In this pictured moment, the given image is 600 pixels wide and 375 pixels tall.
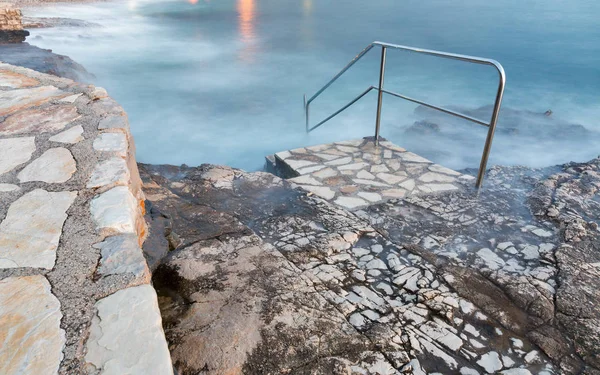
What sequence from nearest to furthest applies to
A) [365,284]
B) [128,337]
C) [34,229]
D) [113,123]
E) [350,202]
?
[128,337] < [34,229] < [365,284] < [113,123] < [350,202]

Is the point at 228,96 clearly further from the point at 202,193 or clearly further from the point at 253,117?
the point at 202,193

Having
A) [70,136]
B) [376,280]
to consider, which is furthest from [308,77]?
[376,280]

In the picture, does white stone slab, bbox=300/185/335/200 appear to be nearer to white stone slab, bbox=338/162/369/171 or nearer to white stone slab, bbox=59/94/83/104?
white stone slab, bbox=338/162/369/171

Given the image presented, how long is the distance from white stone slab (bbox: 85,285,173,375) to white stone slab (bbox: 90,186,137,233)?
0.38 meters

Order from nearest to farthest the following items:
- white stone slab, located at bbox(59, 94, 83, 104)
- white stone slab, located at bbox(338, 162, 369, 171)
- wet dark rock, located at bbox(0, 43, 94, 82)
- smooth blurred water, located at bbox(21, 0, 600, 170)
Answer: white stone slab, located at bbox(59, 94, 83, 104)
white stone slab, located at bbox(338, 162, 369, 171)
wet dark rock, located at bbox(0, 43, 94, 82)
smooth blurred water, located at bbox(21, 0, 600, 170)

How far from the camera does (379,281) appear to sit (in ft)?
7.16

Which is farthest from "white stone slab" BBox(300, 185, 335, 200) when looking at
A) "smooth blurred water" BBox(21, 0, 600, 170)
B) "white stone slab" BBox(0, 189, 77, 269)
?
"smooth blurred water" BBox(21, 0, 600, 170)

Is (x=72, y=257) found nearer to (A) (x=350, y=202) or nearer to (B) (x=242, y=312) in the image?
(B) (x=242, y=312)

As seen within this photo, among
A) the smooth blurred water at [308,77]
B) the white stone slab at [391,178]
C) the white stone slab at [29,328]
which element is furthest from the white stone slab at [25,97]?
the smooth blurred water at [308,77]

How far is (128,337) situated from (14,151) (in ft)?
5.05

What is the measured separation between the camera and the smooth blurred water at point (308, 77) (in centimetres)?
887

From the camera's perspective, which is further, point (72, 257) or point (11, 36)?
point (11, 36)

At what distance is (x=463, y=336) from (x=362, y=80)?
45.7 ft

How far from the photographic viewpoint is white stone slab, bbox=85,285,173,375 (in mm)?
969
